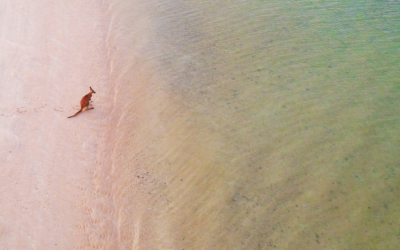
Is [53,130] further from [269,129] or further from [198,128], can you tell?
[269,129]

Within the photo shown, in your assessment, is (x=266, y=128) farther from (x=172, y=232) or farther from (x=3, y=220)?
(x=3, y=220)

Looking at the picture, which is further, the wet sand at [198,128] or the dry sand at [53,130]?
the wet sand at [198,128]

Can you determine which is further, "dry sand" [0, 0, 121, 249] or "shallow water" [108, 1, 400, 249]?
"shallow water" [108, 1, 400, 249]

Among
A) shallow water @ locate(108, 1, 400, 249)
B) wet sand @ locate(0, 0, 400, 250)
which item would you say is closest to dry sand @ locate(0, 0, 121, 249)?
wet sand @ locate(0, 0, 400, 250)

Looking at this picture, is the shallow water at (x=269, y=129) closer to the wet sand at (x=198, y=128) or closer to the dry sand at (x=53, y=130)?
the wet sand at (x=198, y=128)

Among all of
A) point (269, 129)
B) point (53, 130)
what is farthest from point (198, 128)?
point (53, 130)

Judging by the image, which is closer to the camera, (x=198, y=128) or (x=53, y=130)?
(x=53, y=130)

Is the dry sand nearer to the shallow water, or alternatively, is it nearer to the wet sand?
the wet sand

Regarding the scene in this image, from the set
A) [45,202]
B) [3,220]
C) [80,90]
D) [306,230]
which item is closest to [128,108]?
[80,90]

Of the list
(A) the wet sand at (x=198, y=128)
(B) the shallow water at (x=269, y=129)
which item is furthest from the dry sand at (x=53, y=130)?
(B) the shallow water at (x=269, y=129)
